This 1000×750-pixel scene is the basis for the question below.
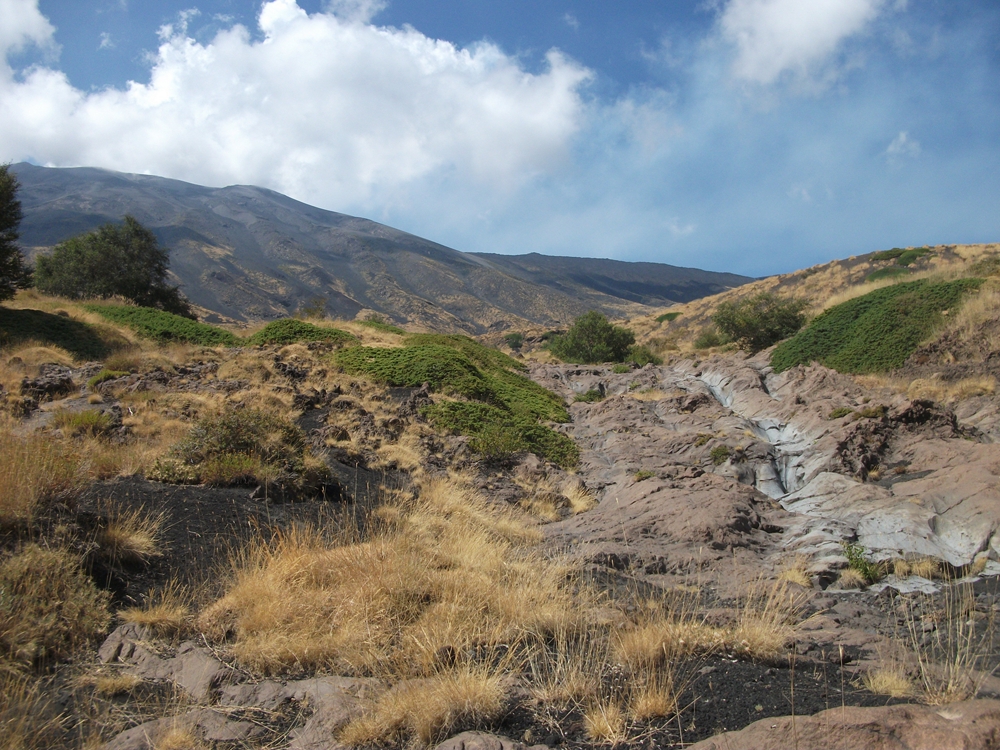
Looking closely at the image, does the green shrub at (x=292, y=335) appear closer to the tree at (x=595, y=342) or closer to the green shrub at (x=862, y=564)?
the tree at (x=595, y=342)

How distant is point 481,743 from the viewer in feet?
10.8

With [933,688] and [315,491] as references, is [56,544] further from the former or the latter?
[933,688]

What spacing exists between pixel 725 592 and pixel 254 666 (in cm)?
482

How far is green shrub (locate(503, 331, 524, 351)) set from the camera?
52.2m

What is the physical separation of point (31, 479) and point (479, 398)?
1309cm

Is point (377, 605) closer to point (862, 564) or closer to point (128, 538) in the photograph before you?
point (128, 538)

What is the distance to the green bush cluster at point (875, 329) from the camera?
17.4 metres

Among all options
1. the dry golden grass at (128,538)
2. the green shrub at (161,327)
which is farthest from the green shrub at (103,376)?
the dry golden grass at (128,538)

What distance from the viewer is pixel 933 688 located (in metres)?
3.54

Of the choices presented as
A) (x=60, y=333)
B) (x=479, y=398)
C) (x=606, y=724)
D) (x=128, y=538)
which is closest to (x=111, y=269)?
(x=60, y=333)

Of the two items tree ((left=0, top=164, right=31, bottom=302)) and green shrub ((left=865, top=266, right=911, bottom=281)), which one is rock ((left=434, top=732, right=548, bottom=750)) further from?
green shrub ((left=865, top=266, right=911, bottom=281))

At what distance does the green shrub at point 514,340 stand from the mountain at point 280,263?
46830 mm

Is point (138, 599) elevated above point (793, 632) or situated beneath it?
situated beneath

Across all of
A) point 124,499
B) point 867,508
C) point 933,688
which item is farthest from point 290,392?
point 933,688
